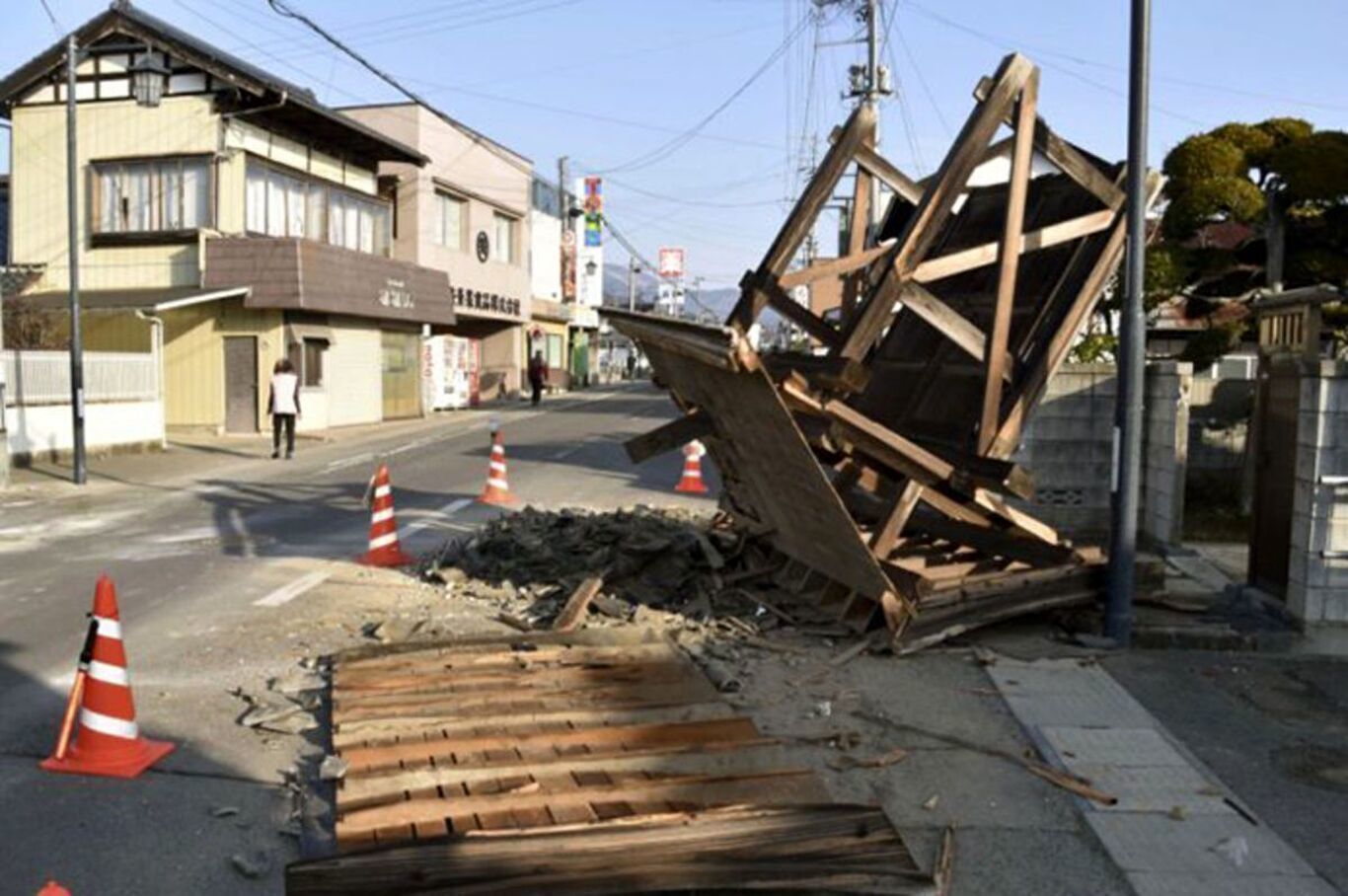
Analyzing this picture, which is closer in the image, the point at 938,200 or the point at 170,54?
the point at 938,200

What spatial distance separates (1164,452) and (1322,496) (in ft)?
9.17

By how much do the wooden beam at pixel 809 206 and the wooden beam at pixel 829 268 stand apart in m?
0.10

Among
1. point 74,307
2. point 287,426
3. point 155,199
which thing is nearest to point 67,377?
point 74,307

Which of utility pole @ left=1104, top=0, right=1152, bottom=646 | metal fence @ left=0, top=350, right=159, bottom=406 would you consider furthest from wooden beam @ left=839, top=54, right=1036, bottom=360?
metal fence @ left=0, top=350, right=159, bottom=406

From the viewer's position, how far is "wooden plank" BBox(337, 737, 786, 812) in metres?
4.59

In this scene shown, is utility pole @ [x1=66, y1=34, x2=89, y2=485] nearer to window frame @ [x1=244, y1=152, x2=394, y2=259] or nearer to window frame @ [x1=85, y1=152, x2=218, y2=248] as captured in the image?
window frame @ [x1=85, y1=152, x2=218, y2=248]

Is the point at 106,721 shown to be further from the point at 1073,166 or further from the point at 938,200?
the point at 1073,166

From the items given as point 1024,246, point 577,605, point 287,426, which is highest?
point 1024,246

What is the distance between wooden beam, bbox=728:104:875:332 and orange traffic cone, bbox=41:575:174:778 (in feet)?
14.4

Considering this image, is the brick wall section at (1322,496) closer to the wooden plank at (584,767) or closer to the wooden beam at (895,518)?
the wooden beam at (895,518)

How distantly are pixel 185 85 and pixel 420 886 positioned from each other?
85.0 feet

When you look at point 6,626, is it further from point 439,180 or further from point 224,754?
point 439,180

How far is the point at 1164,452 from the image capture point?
9844 mm

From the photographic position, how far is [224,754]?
17.4 feet
